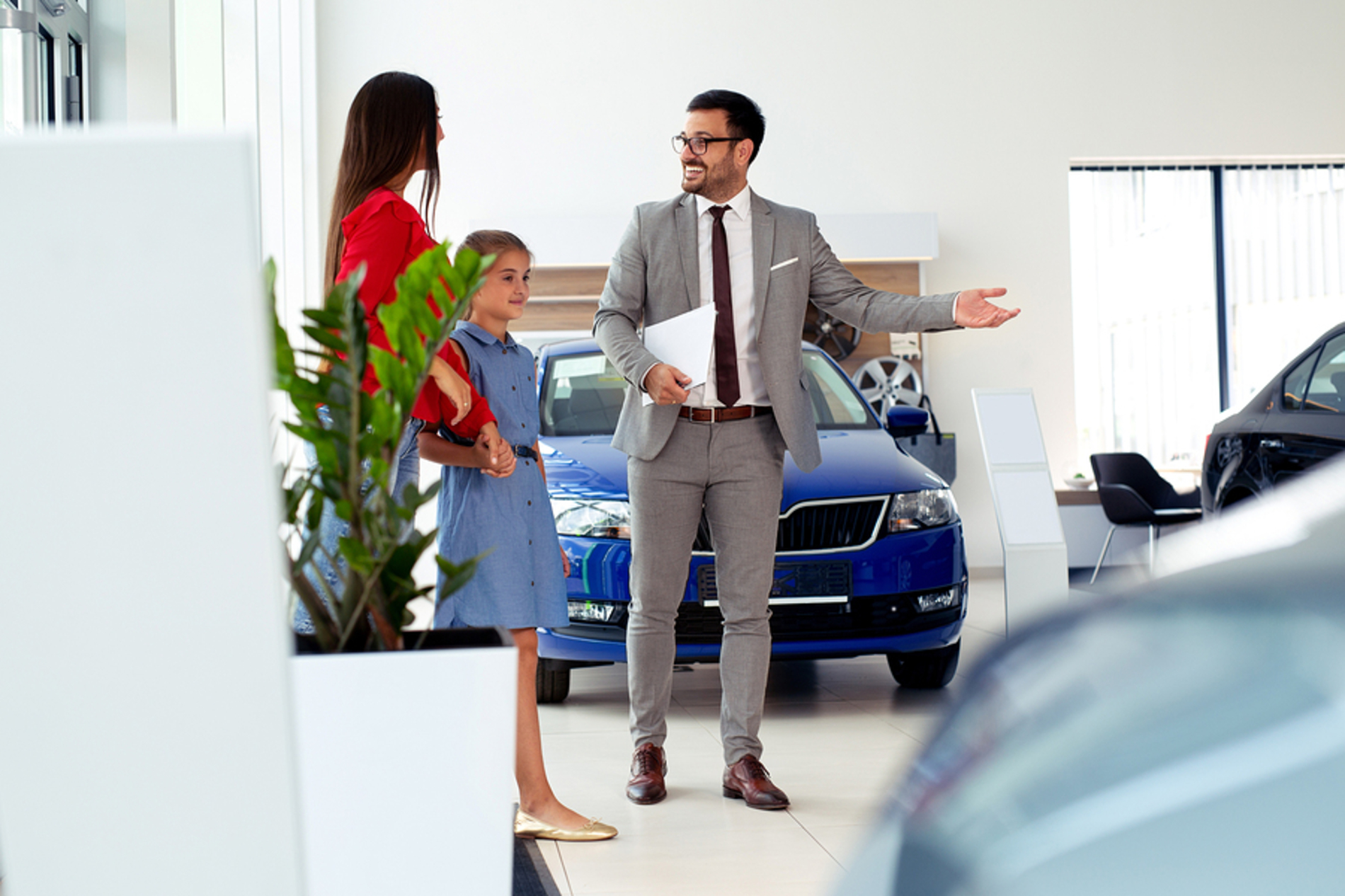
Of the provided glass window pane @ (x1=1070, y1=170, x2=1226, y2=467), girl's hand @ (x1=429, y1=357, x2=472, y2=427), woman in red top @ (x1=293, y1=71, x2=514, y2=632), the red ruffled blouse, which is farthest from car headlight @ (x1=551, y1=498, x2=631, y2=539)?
glass window pane @ (x1=1070, y1=170, x2=1226, y2=467)

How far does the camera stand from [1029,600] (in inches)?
179

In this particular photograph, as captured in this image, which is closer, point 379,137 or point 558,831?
point 379,137

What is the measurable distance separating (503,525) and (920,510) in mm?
1739

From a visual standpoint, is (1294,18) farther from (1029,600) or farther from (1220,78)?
(1029,600)

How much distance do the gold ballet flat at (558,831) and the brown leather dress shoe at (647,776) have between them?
0.25 metres

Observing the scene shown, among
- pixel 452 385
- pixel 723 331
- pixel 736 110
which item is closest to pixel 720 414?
pixel 723 331

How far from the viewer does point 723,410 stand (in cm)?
275

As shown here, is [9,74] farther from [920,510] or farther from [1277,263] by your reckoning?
[1277,263]

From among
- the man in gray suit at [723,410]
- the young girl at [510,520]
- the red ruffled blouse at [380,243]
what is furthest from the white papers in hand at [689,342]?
the red ruffled blouse at [380,243]

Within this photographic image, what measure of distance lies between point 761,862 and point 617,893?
30 centimetres

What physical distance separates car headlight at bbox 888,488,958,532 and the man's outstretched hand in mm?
1082

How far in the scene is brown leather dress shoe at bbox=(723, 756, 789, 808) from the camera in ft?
8.54

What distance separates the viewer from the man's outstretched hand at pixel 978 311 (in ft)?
8.21

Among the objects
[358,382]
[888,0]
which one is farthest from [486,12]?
[358,382]
